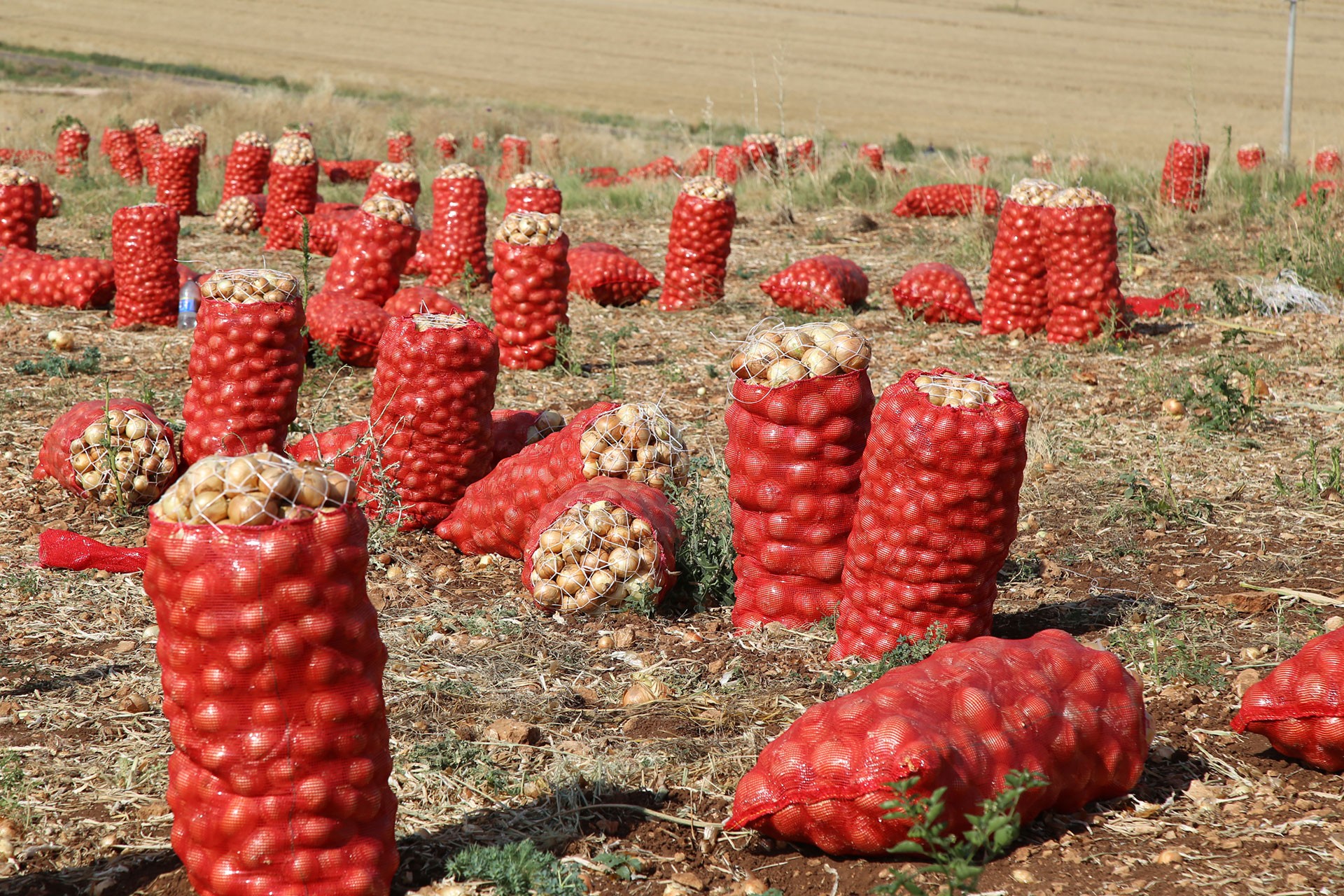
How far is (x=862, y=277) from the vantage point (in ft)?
29.4

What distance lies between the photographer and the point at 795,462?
13.1 ft

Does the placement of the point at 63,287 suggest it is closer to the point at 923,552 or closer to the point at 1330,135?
the point at 923,552

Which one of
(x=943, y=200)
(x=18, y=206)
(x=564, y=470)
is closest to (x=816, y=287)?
(x=943, y=200)

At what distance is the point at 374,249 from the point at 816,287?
301 cm

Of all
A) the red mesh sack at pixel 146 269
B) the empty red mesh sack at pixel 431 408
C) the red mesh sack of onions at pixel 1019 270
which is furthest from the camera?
the red mesh sack of onions at pixel 1019 270

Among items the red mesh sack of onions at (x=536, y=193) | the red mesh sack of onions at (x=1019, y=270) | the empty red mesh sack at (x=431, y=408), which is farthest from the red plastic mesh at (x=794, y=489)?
the red mesh sack of onions at (x=536, y=193)

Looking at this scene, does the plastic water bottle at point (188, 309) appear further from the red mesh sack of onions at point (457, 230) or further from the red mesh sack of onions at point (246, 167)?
the red mesh sack of onions at point (246, 167)

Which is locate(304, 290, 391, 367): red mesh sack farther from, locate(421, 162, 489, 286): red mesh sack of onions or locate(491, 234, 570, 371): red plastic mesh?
locate(421, 162, 489, 286): red mesh sack of onions

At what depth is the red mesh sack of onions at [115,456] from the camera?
5078 mm

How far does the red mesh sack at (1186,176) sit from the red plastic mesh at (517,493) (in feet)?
28.6

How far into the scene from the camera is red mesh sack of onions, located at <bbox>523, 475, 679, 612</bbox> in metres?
4.23

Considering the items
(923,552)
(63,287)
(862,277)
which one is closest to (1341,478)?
(923,552)

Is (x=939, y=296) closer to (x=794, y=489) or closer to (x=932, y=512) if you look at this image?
(x=794, y=489)

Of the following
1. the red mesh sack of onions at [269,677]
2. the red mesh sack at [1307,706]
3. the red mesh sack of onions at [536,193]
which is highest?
the red mesh sack of onions at [536,193]
